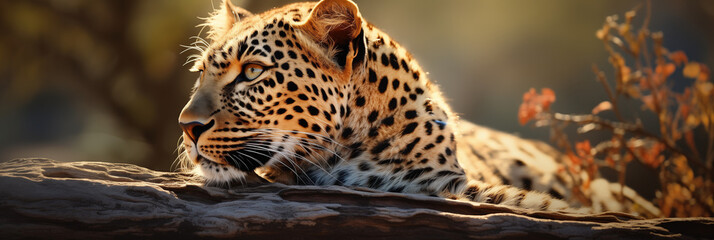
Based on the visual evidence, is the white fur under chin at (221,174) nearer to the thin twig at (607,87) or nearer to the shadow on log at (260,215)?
the shadow on log at (260,215)

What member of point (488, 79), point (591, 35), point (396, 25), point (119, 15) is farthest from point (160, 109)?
point (591, 35)

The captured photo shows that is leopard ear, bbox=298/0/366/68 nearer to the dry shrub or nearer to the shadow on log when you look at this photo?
the shadow on log

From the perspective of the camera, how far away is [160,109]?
6.02 metres

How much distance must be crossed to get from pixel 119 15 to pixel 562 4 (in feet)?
15.3

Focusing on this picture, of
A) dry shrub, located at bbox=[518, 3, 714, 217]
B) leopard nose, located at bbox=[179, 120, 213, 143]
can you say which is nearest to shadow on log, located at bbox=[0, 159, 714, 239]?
leopard nose, located at bbox=[179, 120, 213, 143]

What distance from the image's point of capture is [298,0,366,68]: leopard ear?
7.11 ft

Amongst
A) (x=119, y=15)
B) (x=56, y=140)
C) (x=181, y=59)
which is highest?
(x=119, y=15)

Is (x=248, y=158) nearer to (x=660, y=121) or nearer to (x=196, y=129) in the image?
(x=196, y=129)

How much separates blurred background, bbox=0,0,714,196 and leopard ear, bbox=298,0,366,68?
3267 millimetres

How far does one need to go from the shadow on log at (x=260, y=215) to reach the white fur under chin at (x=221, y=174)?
139mm

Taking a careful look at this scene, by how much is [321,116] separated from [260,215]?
55 centimetres

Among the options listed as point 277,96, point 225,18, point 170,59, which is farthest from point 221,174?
point 170,59

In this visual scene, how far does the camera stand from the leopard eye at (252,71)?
2238 millimetres

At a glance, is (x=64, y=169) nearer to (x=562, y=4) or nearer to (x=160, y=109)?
(x=160, y=109)
